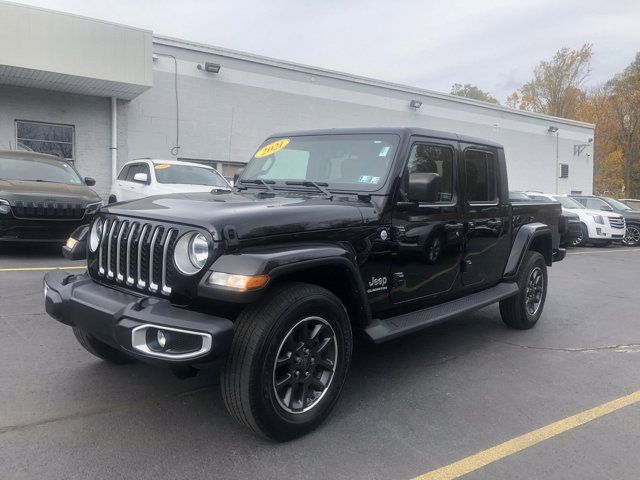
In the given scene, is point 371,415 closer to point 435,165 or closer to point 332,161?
point 332,161

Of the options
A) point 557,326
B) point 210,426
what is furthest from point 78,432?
A: point 557,326

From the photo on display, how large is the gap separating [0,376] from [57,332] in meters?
1.01

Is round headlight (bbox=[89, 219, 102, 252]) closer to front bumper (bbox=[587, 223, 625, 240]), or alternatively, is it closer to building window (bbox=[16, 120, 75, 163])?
building window (bbox=[16, 120, 75, 163])

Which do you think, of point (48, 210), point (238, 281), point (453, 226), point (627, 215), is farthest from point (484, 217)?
point (627, 215)

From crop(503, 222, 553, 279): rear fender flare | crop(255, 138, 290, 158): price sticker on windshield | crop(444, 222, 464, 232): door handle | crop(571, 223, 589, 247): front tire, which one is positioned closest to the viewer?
crop(444, 222, 464, 232): door handle

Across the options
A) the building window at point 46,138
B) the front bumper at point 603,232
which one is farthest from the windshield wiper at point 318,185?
the front bumper at point 603,232

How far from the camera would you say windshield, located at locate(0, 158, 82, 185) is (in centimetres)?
871

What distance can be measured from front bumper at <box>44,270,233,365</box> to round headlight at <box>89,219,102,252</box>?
1.10 ft

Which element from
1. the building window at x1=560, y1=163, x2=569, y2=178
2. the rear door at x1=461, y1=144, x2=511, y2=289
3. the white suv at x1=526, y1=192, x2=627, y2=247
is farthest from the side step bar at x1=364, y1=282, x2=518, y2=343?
the building window at x1=560, y1=163, x2=569, y2=178

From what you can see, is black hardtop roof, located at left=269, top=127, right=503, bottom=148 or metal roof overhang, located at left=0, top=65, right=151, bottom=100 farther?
metal roof overhang, located at left=0, top=65, right=151, bottom=100

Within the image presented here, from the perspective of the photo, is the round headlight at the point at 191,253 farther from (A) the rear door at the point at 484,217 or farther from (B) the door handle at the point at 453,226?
(A) the rear door at the point at 484,217

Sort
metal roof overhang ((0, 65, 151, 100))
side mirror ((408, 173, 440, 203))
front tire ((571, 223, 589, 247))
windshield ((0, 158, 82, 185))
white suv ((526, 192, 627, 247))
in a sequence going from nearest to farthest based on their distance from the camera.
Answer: side mirror ((408, 173, 440, 203)), windshield ((0, 158, 82, 185)), metal roof overhang ((0, 65, 151, 100)), front tire ((571, 223, 589, 247)), white suv ((526, 192, 627, 247))

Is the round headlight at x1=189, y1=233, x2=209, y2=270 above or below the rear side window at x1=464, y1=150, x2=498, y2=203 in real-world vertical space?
below

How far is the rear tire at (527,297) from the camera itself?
17.7 ft
